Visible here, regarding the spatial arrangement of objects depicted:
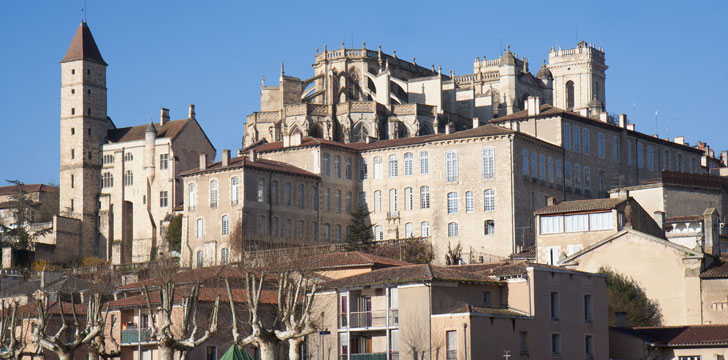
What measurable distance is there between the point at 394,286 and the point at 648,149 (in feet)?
154

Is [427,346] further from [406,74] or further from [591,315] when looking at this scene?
[406,74]

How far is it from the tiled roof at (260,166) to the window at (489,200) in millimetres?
11042

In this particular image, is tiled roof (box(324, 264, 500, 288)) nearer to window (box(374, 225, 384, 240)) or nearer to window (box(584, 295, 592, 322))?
window (box(584, 295, 592, 322))

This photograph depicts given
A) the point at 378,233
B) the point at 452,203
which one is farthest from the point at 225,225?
the point at 452,203

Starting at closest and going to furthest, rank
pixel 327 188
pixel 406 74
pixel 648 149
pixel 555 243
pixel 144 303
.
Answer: pixel 144 303, pixel 555 243, pixel 327 188, pixel 648 149, pixel 406 74

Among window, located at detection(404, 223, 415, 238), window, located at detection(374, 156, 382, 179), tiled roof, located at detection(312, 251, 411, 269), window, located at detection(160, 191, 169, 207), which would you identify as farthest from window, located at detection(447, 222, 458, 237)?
window, located at detection(160, 191, 169, 207)

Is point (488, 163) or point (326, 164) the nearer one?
point (488, 163)

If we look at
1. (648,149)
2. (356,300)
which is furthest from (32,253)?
(356,300)

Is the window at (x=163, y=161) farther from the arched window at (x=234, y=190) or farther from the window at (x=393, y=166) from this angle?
the window at (x=393, y=166)

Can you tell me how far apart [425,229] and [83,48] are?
125 ft

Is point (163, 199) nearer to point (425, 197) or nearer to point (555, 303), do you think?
point (425, 197)

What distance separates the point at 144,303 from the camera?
58.2m

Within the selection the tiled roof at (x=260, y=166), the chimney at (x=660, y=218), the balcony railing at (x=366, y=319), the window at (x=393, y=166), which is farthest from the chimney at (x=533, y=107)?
the balcony railing at (x=366, y=319)

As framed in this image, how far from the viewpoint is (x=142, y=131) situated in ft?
356
